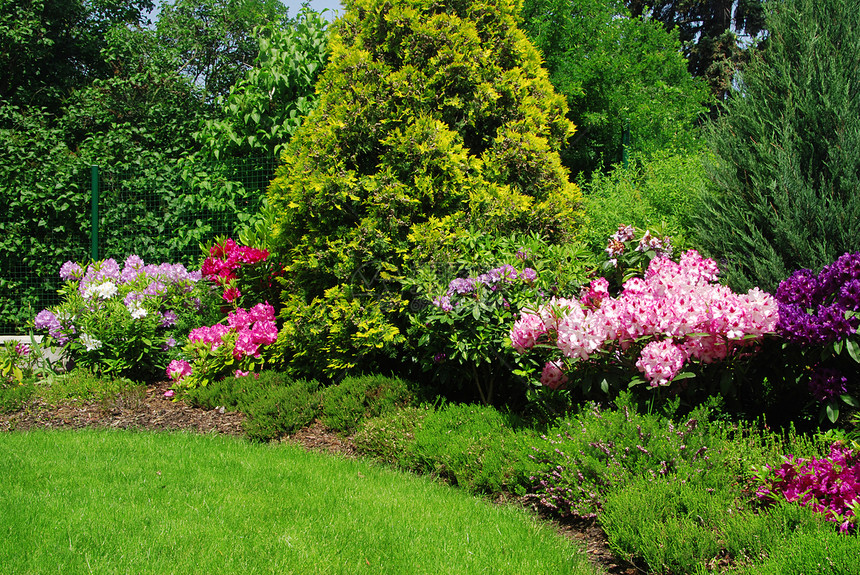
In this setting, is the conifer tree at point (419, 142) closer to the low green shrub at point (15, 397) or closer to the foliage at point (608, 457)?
the foliage at point (608, 457)

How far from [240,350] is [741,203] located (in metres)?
4.51

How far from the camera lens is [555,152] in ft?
18.2

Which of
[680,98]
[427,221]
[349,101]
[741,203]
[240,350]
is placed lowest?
[240,350]

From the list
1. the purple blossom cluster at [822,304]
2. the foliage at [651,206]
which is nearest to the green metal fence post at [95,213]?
the foliage at [651,206]

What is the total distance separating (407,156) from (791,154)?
2.84 meters

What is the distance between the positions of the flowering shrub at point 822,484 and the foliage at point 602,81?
9481 millimetres

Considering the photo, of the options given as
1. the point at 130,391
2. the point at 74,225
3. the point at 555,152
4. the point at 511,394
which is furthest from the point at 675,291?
the point at 74,225

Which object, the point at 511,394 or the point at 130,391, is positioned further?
the point at 130,391

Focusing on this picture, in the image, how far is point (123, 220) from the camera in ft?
29.7

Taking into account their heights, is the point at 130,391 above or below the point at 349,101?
below

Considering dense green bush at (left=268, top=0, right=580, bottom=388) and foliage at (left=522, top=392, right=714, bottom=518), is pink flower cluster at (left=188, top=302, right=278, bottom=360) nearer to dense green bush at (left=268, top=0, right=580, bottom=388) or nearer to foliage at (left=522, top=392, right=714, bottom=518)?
dense green bush at (left=268, top=0, right=580, bottom=388)

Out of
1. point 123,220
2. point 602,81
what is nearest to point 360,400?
point 123,220

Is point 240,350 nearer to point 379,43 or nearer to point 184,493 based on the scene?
point 184,493

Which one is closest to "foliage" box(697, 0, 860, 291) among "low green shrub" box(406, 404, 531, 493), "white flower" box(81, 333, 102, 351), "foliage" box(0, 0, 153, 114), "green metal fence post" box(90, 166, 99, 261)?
"low green shrub" box(406, 404, 531, 493)
